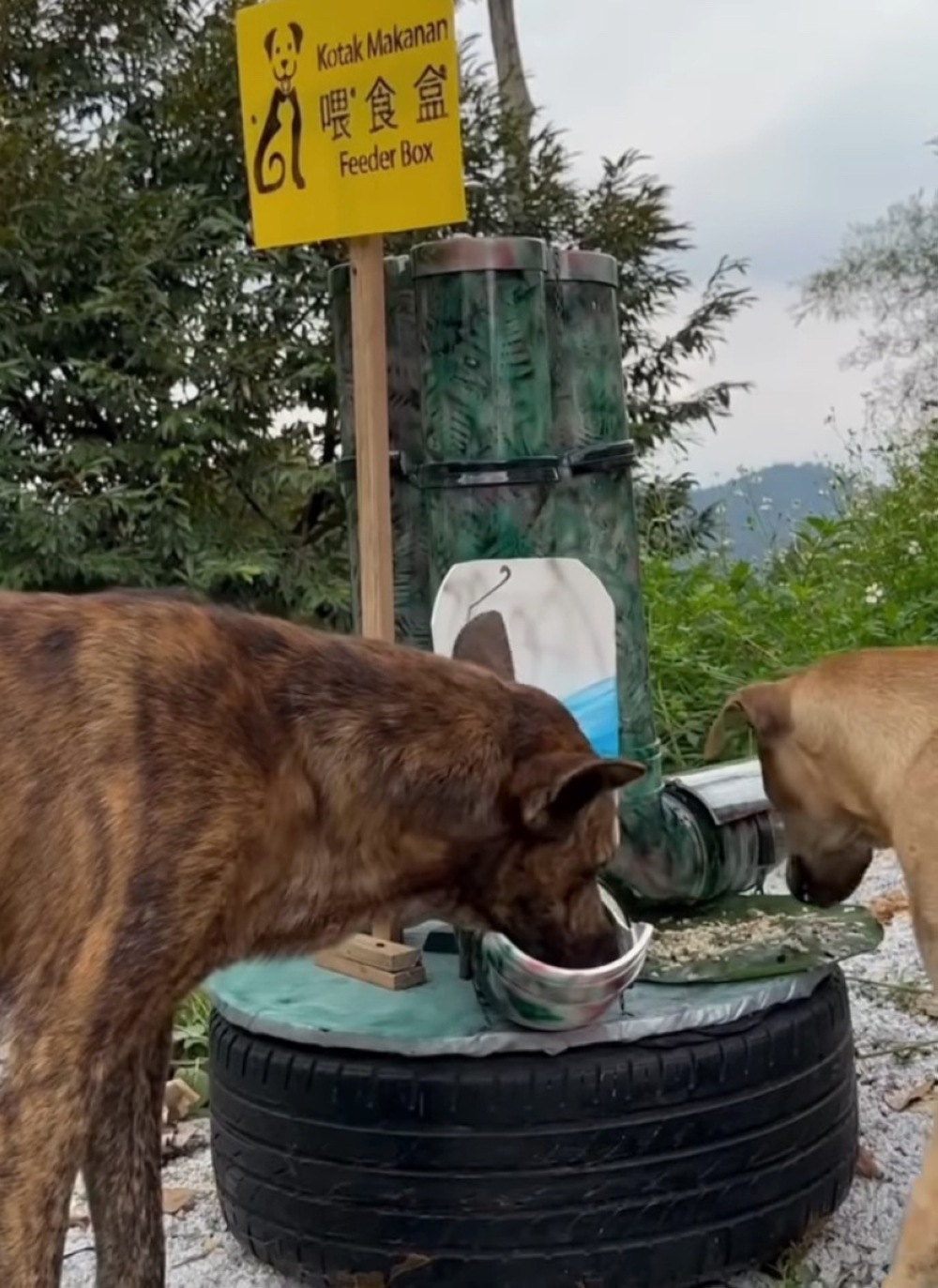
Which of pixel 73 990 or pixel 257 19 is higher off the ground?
pixel 257 19

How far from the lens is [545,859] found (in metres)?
2.76

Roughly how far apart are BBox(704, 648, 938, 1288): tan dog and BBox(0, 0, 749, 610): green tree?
5.04m

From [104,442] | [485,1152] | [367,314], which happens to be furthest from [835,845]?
[104,442]

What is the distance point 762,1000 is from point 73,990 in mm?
1181

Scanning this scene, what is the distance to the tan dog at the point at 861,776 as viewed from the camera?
Result: 2986 millimetres

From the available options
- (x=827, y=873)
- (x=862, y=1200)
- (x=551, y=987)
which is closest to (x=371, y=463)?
(x=551, y=987)

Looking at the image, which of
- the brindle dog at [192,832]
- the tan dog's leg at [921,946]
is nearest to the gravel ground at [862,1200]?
the tan dog's leg at [921,946]

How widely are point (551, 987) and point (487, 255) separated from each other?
1.35 metres

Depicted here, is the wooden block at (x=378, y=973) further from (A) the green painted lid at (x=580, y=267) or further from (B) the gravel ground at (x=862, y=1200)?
(A) the green painted lid at (x=580, y=267)

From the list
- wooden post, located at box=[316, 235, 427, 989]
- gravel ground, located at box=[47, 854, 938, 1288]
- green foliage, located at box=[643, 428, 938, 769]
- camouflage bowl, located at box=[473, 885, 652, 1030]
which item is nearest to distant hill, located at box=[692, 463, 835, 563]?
green foliage, located at box=[643, 428, 938, 769]

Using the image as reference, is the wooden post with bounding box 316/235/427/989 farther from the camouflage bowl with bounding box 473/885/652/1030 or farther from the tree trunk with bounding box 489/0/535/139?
the tree trunk with bounding box 489/0/535/139

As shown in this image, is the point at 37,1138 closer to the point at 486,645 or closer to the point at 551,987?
the point at 551,987

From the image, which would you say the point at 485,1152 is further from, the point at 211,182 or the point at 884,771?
the point at 211,182

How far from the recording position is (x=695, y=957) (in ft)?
9.86
